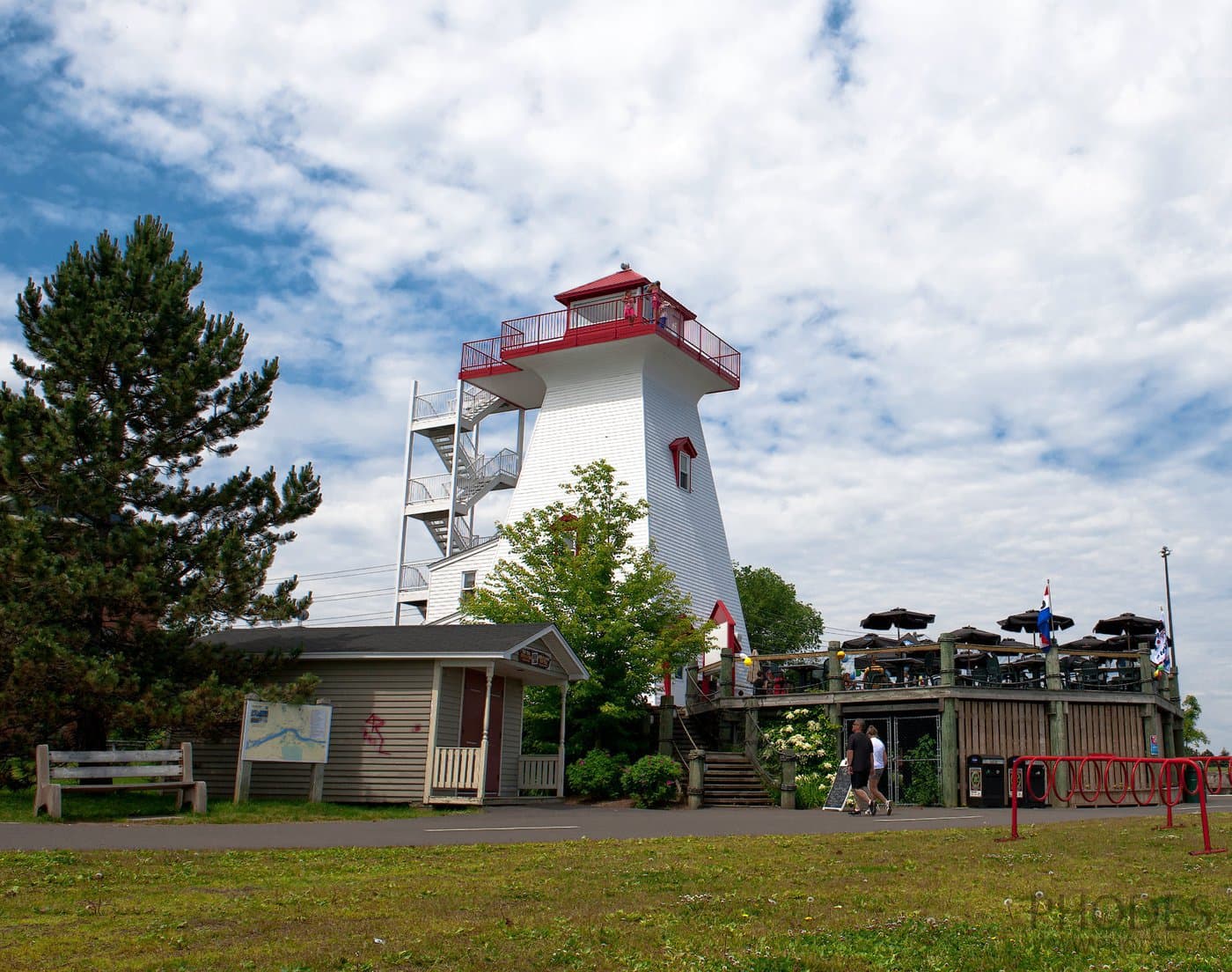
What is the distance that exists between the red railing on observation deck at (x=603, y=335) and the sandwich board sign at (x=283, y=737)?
1941cm

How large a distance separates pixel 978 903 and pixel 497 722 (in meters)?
16.5

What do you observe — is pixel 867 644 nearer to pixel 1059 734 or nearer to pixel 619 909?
pixel 1059 734

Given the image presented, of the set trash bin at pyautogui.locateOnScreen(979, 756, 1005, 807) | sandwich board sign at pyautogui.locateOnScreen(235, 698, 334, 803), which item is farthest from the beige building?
trash bin at pyautogui.locateOnScreen(979, 756, 1005, 807)

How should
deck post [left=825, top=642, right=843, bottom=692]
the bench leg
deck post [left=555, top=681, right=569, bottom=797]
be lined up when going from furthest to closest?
deck post [left=825, top=642, right=843, bottom=692] < deck post [left=555, top=681, right=569, bottom=797] < the bench leg

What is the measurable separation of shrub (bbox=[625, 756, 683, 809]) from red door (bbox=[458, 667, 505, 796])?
2688mm

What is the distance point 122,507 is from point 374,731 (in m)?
5.94

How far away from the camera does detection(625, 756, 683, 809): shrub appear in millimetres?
22703

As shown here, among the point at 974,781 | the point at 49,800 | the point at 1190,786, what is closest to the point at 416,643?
the point at 49,800

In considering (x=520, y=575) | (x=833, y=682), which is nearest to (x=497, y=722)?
(x=520, y=575)

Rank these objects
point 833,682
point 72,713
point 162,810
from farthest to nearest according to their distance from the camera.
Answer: point 833,682 → point 72,713 → point 162,810

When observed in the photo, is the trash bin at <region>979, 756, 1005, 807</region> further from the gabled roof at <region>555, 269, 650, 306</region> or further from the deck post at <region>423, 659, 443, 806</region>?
the gabled roof at <region>555, 269, 650, 306</region>

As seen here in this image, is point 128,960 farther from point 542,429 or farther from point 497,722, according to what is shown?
point 542,429

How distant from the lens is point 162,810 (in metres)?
16.8

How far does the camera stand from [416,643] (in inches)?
824
